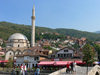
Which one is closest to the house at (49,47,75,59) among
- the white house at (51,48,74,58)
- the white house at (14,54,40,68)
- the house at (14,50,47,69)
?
the white house at (51,48,74,58)

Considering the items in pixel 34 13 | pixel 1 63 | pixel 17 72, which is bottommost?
pixel 1 63

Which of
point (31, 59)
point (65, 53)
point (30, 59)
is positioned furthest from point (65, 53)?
point (30, 59)

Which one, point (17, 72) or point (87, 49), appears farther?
point (87, 49)

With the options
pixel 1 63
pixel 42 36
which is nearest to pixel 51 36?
pixel 42 36

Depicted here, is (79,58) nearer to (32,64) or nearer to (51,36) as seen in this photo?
(32,64)

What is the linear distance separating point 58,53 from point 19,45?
3058 centimetres

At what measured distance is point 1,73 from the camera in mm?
32406

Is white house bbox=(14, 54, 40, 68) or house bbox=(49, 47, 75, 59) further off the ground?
house bbox=(49, 47, 75, 59)

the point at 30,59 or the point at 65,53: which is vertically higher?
the point at 65,53

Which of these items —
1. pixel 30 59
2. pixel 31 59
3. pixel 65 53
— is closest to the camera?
pixel 65 53

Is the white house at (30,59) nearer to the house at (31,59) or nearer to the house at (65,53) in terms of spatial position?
the house at (31,59)

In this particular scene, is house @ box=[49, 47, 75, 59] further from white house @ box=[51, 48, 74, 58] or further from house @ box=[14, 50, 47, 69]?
house @ box=[14, 50, 47, 69]

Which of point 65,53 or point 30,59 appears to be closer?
point 65,53

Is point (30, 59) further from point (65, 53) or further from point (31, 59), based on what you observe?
point (65, 53)
